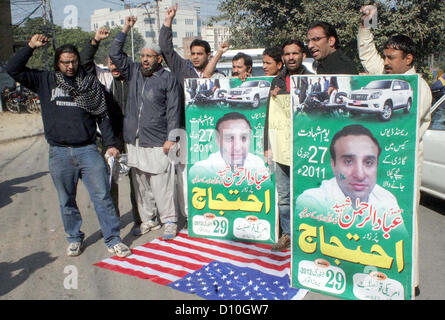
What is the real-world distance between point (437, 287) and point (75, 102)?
11.6ft

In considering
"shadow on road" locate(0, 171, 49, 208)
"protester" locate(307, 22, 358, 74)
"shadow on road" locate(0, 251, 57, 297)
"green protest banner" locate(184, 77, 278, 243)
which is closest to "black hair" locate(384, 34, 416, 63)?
"protester" locate(307, 22, 358, 74)

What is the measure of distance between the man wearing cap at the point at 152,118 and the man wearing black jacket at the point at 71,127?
0.42m

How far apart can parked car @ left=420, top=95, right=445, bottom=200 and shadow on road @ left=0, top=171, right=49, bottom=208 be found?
5.87 meters

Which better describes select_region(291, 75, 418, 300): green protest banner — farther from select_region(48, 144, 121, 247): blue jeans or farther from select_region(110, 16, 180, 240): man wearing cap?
select_region(48, 144, 121, 247): blue jeans

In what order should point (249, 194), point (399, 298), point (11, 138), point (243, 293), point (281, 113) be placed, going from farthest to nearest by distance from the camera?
point (11, 138), point (249, 194), point (281, 113), point (243, 293), point (399, 298)

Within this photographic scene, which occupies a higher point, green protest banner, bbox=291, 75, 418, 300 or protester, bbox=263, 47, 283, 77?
protester, bbox=263, 47, 283, 77

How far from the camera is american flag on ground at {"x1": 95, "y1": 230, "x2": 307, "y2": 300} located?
359 cm

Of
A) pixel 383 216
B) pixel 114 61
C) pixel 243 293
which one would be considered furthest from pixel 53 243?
pixel 383 216

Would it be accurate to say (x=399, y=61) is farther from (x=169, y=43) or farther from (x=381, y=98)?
(x=169, y=43)

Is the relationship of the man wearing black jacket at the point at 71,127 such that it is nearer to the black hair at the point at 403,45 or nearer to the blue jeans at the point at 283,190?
the blue jeans at the point at 283,190

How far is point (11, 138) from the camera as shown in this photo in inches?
579

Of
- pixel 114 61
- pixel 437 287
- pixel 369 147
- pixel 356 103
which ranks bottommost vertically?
pixel 437 287

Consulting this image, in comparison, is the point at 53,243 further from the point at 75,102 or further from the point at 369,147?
the point at 369,147

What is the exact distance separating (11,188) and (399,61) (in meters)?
6.53
